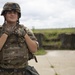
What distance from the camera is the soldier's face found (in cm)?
374

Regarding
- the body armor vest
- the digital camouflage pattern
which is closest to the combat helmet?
the digital camouflage pattern

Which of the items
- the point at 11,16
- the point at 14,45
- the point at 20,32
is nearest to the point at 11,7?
the point at 11,16

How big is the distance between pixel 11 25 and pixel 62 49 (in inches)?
413

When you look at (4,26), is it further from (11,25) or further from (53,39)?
(53,39)


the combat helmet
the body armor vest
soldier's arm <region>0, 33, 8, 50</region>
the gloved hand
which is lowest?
the body armor vest

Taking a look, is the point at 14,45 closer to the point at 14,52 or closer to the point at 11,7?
the point at 14,52

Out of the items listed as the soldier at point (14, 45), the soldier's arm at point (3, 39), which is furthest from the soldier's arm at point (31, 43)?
the soldier's arm at point (3, 39)

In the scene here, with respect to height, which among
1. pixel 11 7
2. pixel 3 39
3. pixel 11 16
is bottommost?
pixel 3 39

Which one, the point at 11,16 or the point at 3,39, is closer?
the point at 3,39

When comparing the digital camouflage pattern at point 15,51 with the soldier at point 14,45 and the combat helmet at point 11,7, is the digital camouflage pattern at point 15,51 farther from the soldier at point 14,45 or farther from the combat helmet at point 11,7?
the combat helmet at point 11,7

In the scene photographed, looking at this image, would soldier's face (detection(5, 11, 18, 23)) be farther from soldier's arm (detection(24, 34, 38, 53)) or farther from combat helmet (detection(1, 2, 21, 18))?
soldier's arm (detection(24, 34, 38, 53))

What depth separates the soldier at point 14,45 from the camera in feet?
12.2

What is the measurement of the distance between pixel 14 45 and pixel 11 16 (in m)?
0.34

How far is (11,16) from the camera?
12.4 ft
